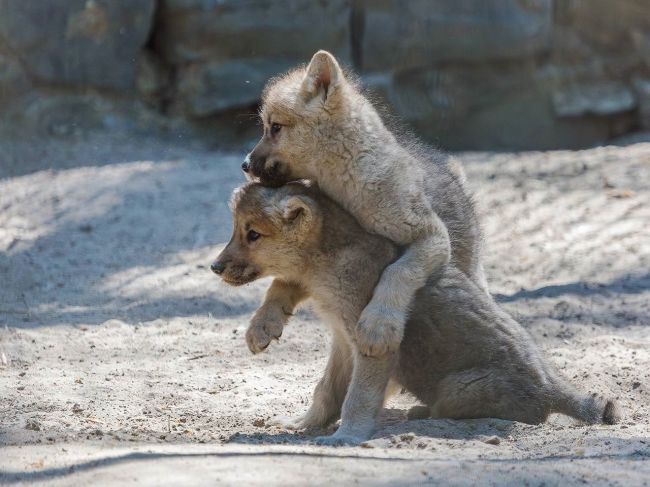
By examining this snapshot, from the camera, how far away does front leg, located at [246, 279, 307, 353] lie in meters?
5.58

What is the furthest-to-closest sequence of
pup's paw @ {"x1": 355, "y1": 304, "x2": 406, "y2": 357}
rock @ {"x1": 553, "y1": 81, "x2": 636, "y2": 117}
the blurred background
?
rock @ {"x1": 553, "y1": 81, "x2": 636, "y2": 117}
the blurred background
pup's paw @ {"x1": 355, "y1": 304, "x2": 406, "y2": 357}

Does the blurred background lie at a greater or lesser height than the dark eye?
lesser

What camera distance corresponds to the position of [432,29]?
1209cm

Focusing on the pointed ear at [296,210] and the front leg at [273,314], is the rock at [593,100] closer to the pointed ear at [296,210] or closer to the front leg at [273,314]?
the front leg at [273,314]

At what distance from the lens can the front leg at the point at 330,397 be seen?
5.71 m

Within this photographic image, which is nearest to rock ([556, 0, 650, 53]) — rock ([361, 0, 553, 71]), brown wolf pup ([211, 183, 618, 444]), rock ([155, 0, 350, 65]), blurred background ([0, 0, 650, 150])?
blurred background ([0, 0, 650, 150])

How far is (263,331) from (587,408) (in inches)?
68.5

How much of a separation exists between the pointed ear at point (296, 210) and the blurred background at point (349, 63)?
6.23 meters

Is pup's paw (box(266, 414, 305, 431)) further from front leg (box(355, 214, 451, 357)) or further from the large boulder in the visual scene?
the large boulder

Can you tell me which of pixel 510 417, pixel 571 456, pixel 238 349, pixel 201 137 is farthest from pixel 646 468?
pixel 201 137

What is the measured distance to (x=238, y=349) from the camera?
7336 millimetres

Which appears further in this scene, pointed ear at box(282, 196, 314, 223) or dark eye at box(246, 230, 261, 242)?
dark eye at box(246, 230, 261, 242)

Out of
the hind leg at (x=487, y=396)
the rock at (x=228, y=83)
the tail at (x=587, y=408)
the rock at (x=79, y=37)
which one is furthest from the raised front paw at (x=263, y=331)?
the rock at (x=79, y=37)

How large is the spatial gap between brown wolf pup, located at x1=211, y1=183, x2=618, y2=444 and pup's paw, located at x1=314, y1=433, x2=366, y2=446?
0.86ft
